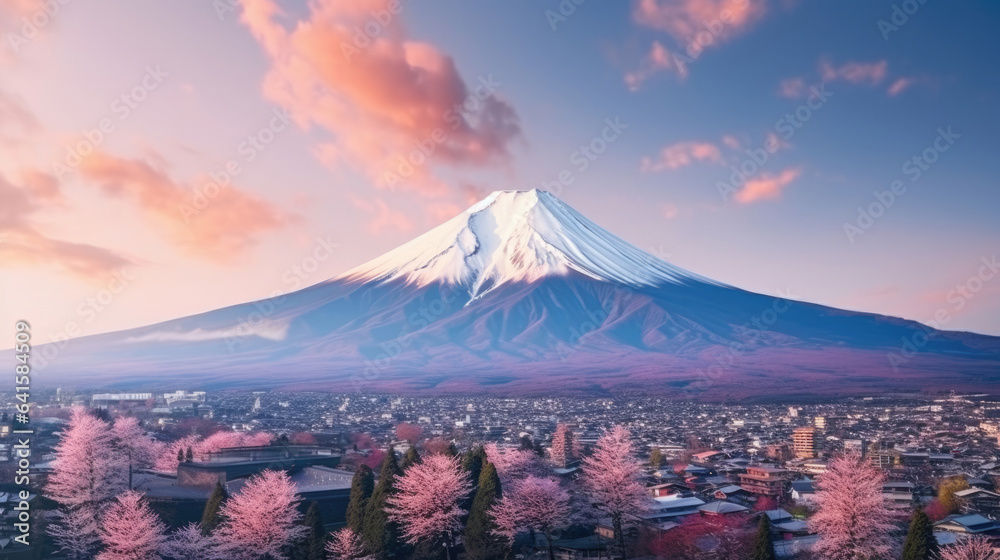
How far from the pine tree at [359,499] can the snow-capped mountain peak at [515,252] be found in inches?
4543

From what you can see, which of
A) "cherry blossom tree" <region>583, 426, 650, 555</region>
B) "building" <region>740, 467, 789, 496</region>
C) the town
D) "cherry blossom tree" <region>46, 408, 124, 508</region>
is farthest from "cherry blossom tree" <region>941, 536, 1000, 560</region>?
"cherry blossom tree" <region>46, 408, 124, 508</region>

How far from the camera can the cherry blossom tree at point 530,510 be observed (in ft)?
73.1

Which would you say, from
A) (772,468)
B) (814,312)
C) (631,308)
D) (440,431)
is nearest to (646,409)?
(440,431)

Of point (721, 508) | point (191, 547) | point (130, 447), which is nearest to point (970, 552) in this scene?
point (721, 508)

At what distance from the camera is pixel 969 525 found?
2358 centimetres

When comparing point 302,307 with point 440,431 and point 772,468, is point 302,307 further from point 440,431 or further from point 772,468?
point 772,468

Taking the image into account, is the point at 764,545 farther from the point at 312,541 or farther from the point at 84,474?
the point at 84,474

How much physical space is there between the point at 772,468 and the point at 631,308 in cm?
9339

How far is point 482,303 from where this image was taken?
443 feet

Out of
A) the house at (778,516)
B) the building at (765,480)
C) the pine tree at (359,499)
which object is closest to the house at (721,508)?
the house at (778,516)

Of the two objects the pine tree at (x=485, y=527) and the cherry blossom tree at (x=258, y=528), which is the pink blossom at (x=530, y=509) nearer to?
the pine tree at (x=485, y=527)

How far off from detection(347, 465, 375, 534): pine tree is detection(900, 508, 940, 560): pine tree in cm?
1341

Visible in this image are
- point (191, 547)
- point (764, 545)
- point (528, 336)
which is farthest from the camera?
point (528, 336)

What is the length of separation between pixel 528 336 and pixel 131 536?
103 meters
